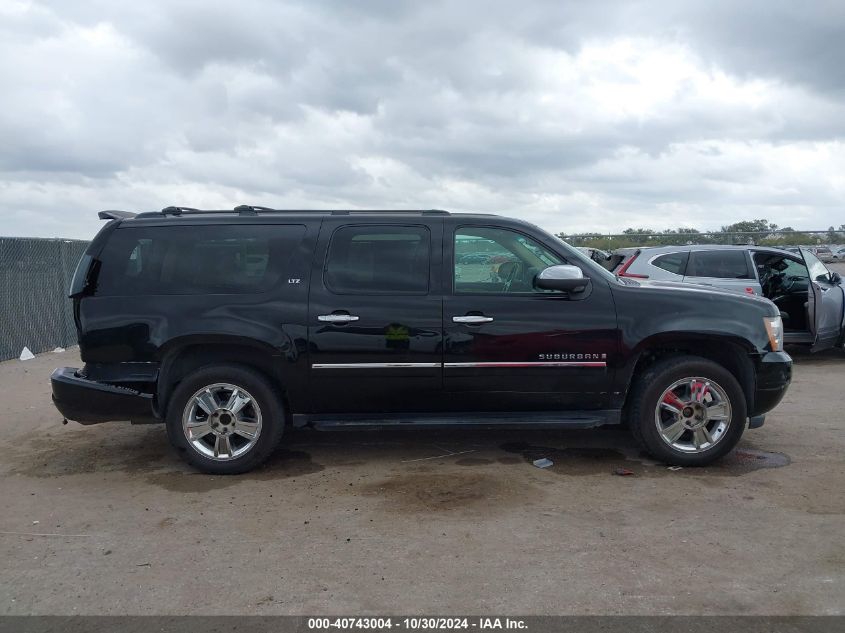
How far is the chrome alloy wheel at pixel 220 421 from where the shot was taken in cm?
540

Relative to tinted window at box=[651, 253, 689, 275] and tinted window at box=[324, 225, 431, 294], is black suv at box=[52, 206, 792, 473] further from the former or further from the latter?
tinted window at box=[651, 253, 689, 275]

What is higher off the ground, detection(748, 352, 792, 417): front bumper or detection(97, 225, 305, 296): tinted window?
detection(97, 225, 305, 296): tinted window

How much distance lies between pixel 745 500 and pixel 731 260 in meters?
→ 6.39

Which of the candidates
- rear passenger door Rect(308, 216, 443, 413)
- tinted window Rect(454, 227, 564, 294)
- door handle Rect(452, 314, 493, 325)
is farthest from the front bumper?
rear passenger door Rect(308, 216, 443, 413)

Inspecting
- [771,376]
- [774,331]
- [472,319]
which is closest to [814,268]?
[774,331]

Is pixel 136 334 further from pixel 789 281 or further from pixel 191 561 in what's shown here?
pixel 789 281

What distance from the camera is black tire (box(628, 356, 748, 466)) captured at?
5.41 m

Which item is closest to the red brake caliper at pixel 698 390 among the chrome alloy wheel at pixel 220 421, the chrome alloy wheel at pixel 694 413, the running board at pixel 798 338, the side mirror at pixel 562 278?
the chrome alloy wheel at pixel 694 413

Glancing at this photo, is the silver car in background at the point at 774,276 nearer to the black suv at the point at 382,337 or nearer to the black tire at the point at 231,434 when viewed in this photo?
the black suv at the point at 382,337

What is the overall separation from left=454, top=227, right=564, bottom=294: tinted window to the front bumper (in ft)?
5.71

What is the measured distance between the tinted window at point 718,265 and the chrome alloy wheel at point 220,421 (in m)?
7.12

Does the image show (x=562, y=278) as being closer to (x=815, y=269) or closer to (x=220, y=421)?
(x=220, y=421)

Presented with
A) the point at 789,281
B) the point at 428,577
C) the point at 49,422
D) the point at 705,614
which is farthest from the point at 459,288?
the point at 789,281

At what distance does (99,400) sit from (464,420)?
2.71 m
